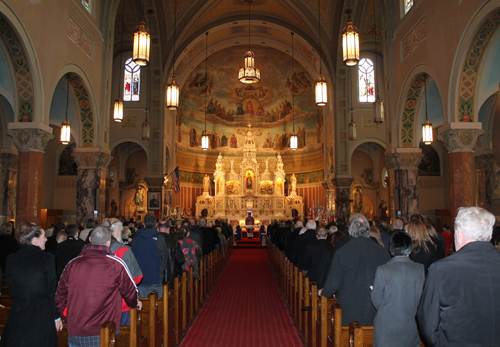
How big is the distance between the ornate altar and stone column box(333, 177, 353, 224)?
24.3ft

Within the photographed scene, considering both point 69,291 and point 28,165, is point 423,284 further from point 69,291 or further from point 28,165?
point 28,165

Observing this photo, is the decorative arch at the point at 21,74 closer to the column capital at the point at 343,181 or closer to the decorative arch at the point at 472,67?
the decorative arch at the point at 472,67

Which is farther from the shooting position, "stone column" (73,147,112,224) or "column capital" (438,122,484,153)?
"stone column" (73,147,112,224)

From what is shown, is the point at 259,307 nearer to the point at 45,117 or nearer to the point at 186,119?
the point at 45,117

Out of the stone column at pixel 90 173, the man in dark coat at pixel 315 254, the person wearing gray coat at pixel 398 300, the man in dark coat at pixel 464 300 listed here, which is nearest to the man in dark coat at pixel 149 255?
the man in dark coat at pixel 315 254

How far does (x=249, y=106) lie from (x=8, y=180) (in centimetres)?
2055

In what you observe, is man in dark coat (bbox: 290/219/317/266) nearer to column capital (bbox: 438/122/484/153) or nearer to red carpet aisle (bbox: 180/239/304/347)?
red carpet aisle (bbox: 180/239/304/347)

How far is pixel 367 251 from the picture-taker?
4.41 meters

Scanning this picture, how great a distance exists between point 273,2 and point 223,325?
2095cm

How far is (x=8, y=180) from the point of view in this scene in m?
17.7

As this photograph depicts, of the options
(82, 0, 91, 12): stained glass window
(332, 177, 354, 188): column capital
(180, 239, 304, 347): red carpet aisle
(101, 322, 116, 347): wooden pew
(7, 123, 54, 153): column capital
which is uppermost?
(82, 0, 91, 12): stained glass window

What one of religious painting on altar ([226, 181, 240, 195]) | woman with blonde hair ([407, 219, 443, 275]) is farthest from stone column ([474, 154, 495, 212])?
religious painting on altar ([226, 181, 240, 195])

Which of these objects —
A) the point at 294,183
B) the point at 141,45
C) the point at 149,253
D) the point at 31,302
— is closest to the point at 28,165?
the point at 141,45

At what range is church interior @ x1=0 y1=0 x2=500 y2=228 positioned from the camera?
432 inches
